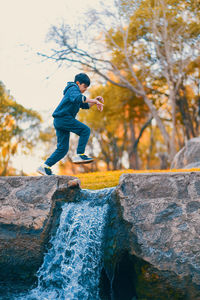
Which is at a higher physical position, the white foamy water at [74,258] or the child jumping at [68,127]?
the child jumping at [68,127]

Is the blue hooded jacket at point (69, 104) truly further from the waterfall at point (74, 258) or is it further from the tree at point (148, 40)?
the tree at point (148, 40)

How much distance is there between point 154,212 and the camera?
4.76 metres

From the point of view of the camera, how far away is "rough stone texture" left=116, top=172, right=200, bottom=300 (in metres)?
4.41

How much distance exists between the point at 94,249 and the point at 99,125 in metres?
25.0

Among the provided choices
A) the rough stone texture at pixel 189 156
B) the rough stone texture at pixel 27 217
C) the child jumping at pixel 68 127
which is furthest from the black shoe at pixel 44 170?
the rough stone texture at pixel 189 156

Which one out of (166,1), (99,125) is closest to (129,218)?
(166,1)

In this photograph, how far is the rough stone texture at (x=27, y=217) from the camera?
507 cm

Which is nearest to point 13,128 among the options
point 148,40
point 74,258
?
point 148,40

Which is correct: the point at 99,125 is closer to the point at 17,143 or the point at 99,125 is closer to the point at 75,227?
the point at 17,143

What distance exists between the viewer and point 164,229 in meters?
4.66

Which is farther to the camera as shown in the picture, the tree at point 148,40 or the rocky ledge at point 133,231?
the tree at point 148,40

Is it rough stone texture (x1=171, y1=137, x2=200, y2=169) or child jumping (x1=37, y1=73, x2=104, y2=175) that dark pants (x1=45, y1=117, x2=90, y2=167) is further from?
rough stone texture (x1=171, y1=137, x2=200, y2=169)

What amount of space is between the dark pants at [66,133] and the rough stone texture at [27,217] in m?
0.59

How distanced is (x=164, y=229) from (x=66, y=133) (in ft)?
8.73
